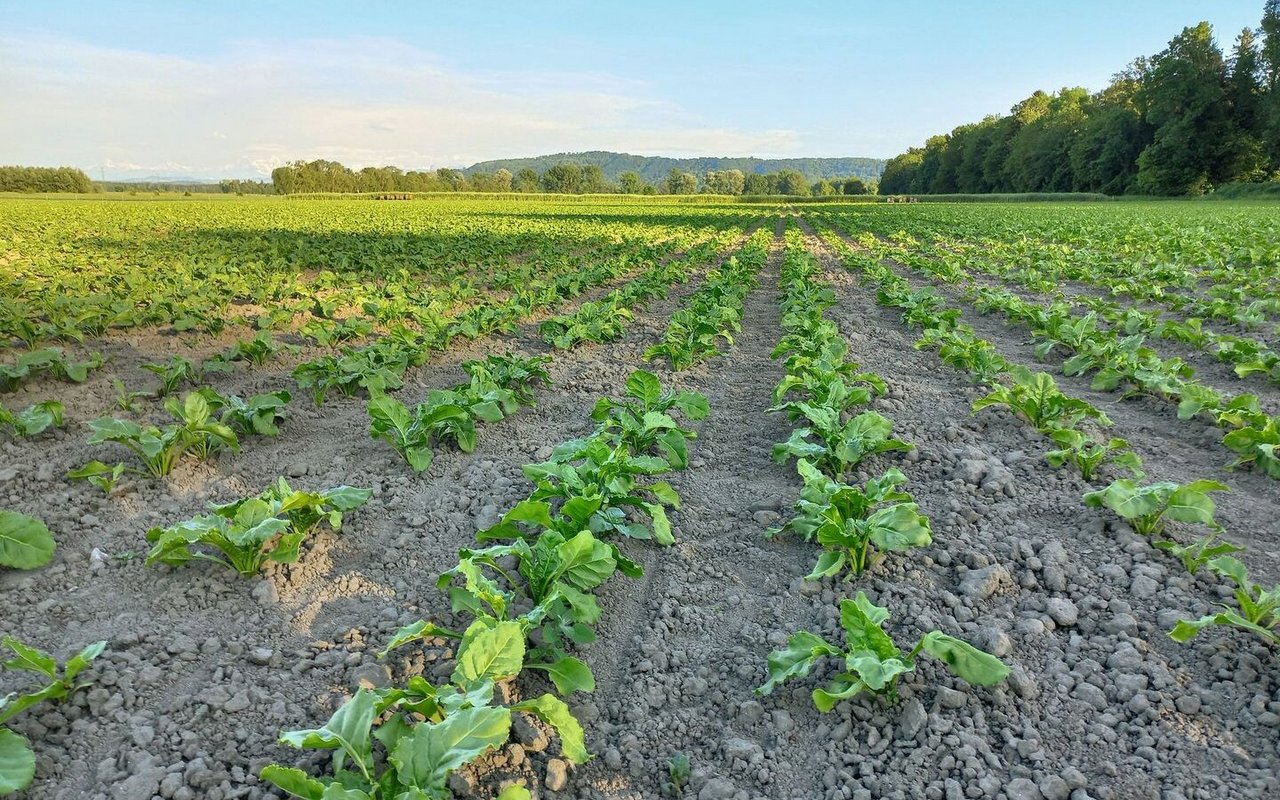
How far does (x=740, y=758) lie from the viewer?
2.34m

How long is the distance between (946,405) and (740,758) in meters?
4.19

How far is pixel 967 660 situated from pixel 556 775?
1.47 m

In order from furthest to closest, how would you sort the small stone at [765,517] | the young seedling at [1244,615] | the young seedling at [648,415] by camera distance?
the young seedling at [648,415] < the small stone at [765,517] < the young seedling at [1244,615]

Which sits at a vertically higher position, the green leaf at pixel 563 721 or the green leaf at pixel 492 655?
the green leaf at pixel 492 655

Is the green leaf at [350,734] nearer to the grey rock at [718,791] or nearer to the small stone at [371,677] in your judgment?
the small stone at [371,677]

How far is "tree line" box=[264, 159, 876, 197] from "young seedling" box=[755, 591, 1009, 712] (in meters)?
108

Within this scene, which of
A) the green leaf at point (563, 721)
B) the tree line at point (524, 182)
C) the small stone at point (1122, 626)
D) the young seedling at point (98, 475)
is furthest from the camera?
the tree line at point (524, 182)

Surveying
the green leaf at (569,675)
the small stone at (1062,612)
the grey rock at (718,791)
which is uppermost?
the small stone at (1062,612)

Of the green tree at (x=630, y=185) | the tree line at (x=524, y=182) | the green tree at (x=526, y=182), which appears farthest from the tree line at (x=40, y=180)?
the green tree at (x=630, y=185)

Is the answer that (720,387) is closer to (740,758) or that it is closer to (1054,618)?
(1054,618)

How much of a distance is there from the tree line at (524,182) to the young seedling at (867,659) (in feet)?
353

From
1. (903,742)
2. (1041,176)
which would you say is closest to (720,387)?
(903,742)

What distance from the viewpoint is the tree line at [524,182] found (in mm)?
109750

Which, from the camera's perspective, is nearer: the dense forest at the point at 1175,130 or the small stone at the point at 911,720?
the small stone at the point at 911,720
